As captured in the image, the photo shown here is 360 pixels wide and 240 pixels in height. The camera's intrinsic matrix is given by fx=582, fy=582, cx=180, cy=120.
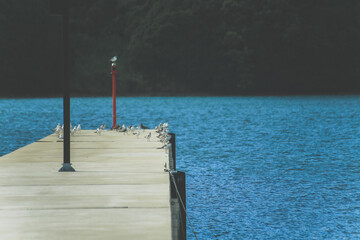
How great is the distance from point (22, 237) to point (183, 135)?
28828 mm

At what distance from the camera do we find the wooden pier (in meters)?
6.27

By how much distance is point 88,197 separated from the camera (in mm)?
7973

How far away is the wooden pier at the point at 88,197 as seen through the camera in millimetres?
6266
